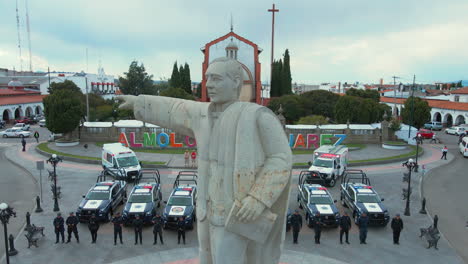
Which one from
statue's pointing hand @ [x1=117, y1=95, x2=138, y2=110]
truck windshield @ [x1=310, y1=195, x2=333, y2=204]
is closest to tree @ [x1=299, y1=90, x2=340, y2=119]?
truck windshield @ [x1=310, y1=195, x2=333, y2=204]

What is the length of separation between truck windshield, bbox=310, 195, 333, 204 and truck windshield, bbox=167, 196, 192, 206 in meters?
5.32

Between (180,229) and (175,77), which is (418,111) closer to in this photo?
(180,229)

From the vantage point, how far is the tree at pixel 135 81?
215 ft

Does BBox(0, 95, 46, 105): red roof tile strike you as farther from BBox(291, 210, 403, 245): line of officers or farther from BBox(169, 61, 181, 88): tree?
BBox(291, 210, 403, 245): line of officers

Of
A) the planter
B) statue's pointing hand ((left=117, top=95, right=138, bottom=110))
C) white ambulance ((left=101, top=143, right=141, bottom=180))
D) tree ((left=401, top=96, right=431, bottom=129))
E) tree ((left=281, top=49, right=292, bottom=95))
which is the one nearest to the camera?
statue's pointing hand ((left=117, top=95, right=138, bottom=110))

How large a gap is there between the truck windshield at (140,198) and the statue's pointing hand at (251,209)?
1150 centimetres

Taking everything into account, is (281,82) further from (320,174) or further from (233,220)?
(233,220)

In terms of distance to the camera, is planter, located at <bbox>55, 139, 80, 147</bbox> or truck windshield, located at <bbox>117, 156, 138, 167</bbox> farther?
planter, located at <bbox>55, 139, 80, 147</bbox>

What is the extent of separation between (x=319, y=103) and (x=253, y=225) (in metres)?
47.6

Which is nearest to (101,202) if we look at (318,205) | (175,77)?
(318,205)

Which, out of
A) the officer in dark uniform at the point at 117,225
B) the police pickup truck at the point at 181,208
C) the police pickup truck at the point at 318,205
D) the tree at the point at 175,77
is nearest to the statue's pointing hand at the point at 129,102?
the officer in dark uniform at the point at 117,225

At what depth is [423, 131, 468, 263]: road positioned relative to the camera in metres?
14.2

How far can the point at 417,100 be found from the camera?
4347 cm

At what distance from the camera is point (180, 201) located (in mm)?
15078
